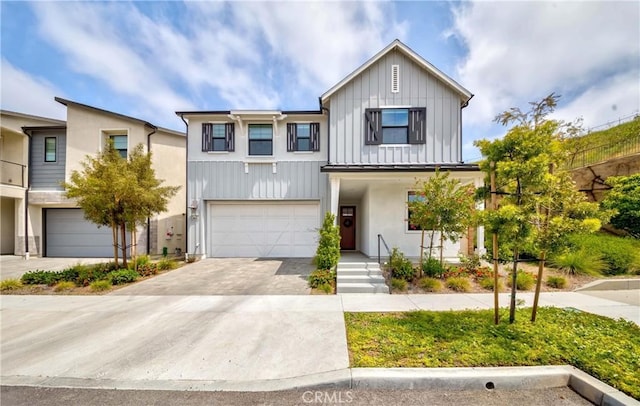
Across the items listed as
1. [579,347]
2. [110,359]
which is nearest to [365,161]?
[579,347]

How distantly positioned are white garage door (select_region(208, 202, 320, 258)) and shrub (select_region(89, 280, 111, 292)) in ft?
14.8

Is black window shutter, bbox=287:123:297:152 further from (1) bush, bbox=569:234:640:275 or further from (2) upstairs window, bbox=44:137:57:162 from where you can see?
(2) upstairs window, bbox=44:137:57:162

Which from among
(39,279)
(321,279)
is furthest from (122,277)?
(321,279)

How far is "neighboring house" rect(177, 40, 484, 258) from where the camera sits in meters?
9.98

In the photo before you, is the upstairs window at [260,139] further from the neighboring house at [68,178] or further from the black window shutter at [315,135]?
the neighboring house at [68,178]

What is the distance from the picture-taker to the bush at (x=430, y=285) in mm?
6660

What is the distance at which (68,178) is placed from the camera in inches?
481

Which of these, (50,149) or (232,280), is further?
(50,149)

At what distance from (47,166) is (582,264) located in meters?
22.3

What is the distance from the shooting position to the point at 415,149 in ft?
32.8

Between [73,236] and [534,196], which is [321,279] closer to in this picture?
[534,196]

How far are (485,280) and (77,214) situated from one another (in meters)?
17.4

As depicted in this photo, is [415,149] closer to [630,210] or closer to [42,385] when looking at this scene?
[630,210]

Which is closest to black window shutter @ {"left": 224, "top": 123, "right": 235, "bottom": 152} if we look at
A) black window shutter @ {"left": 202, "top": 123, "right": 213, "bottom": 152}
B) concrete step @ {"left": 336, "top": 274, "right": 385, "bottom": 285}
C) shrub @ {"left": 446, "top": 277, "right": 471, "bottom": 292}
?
black window shutter @ {"left": 202, "top": 123, "right": 213, "bottom": 152}
